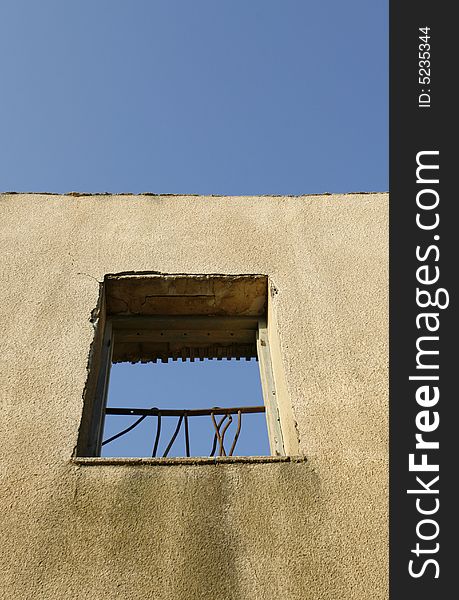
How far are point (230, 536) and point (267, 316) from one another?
191 cm

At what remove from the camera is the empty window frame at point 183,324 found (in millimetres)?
3895

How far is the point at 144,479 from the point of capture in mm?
2771

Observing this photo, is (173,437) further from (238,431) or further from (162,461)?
(162,461)

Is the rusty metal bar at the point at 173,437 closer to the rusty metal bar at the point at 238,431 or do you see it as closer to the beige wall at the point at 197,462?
the rusty metal bar at the point at 238,431

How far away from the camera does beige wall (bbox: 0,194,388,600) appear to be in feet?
8.04

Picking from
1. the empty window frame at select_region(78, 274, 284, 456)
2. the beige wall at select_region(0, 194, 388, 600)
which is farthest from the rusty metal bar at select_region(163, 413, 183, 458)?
the beige wall at select_region(0, 194, 388, 600)

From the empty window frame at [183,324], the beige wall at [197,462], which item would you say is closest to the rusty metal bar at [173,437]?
the empty window frame at [183,324]

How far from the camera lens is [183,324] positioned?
4.32 meters

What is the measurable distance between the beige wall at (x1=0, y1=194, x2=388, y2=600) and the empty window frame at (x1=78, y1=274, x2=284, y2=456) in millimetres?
122

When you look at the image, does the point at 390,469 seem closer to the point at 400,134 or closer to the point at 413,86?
the point at 400,134

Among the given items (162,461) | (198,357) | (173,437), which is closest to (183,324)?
(198,357)

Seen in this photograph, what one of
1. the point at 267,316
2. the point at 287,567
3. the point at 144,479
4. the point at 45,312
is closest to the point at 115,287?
the point at 45,312

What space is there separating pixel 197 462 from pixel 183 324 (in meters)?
1.60

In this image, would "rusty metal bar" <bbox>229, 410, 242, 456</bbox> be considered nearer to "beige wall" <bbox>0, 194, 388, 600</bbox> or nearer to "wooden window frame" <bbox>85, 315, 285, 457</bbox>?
"wooden window frame" <bbox>85, 315, 285, 457</bbox>
